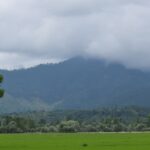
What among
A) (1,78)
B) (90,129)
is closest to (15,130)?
(90,129)

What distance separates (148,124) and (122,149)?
11422 centimetres

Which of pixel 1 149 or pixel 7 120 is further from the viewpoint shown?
pixel 7 120

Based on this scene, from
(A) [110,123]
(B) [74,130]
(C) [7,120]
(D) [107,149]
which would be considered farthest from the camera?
(A) [110,123]

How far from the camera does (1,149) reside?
4381 cm

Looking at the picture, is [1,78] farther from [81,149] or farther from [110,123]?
[110,123]

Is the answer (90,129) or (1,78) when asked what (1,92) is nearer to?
(1,78)

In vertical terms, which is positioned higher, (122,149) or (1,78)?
(1,78)

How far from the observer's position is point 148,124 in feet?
504

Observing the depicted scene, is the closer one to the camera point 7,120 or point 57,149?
point 57,149

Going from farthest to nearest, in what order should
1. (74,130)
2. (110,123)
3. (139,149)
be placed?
(110,123), (74,130), (139,149)

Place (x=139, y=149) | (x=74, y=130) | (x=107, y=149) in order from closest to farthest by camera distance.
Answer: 1. (x=139, y=149)
2. (x=107, y=149)
3. (x=74, y=130)

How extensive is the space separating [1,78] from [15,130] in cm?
7526

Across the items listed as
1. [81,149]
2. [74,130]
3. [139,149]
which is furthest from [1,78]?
[74,130]

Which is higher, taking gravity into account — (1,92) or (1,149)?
(1,92)
